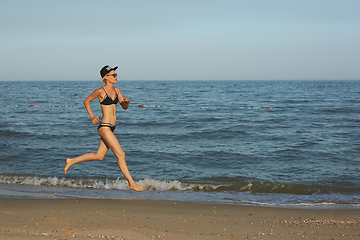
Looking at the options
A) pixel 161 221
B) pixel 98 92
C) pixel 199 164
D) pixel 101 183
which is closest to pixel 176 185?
pixel 101 183

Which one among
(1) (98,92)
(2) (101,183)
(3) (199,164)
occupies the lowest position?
(2) (101,183)

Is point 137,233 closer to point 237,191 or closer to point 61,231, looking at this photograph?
point 61,231

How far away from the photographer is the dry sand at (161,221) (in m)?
7.36

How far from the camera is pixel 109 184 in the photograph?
12641 millimetres

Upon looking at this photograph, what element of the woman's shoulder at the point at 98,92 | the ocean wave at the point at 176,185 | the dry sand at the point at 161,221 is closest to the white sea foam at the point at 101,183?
the ocean wave at the point at 176,185

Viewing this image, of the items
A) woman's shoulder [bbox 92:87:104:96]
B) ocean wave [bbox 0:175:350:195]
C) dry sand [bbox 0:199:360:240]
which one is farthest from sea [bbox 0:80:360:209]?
woman's shoulder [bbox 92:87:104:96]

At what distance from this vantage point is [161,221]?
842 cm

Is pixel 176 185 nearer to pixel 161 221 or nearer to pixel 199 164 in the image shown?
pixel 199 164

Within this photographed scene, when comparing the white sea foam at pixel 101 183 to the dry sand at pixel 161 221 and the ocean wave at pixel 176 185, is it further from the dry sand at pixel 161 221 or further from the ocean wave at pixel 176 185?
the dry sand at pixel 161 221

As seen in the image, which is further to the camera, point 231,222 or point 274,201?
point 274,201

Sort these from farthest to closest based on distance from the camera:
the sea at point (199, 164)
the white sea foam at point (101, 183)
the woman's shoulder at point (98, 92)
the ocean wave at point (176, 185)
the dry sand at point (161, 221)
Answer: the white sea foam at point (101, 183)
the ocean wave at point (176, 185)
the sea at point (199, 164)
the dry sand at point (161, 221)
the woman's shoulder at point (98, 92)

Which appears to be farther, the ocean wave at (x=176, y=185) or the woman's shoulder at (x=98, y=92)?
the ocean wave at (x=176, y=185)

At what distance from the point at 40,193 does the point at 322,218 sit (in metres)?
9.08

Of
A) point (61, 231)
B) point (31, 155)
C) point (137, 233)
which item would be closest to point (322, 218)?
point (137, 233)
